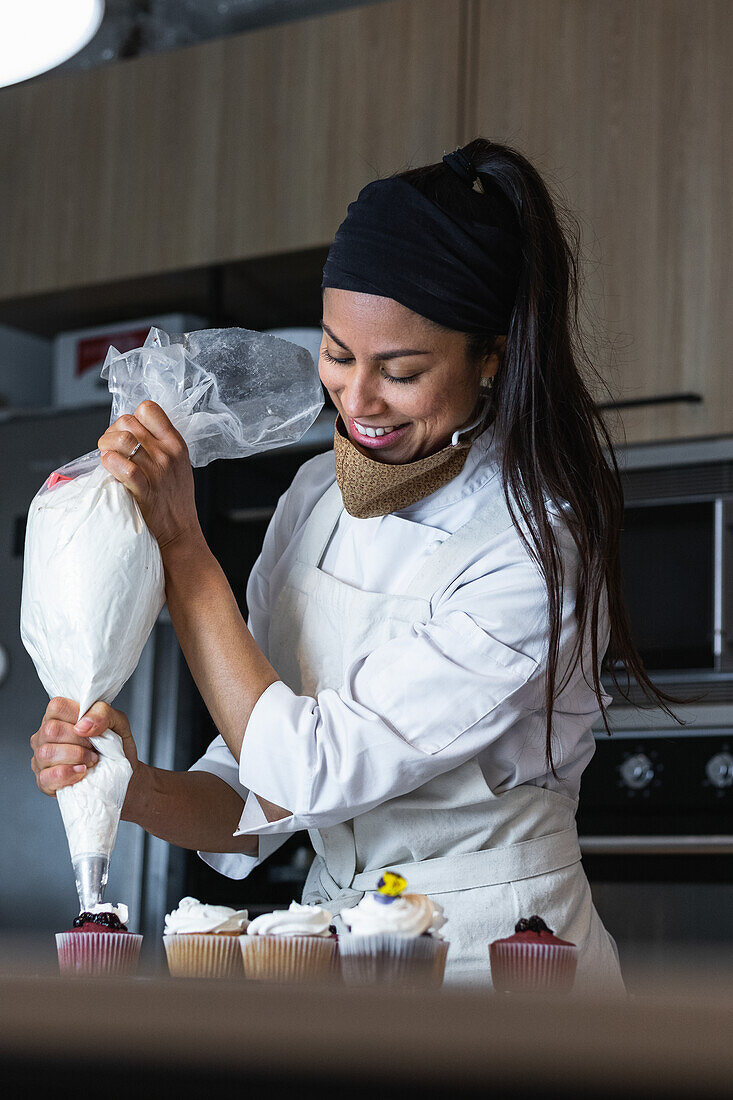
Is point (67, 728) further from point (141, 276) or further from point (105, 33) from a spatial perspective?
point (105, 33)

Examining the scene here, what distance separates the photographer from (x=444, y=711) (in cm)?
100

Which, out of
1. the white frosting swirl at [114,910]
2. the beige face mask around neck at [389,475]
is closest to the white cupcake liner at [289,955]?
the white frosting swirl at [114,910]

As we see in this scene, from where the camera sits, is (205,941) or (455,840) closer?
(205,941)

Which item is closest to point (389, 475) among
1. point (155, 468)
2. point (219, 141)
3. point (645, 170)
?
point (155, 468)

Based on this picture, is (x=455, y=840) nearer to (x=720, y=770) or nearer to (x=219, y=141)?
(x=720, y=770)

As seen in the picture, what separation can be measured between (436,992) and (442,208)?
0.85 meters

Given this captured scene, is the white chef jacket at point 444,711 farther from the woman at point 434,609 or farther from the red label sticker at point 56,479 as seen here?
the red label sticker at point 56,479

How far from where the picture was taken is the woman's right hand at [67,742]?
0.95 m

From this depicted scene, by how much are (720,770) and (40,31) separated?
145cm

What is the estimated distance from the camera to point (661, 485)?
2127 mm

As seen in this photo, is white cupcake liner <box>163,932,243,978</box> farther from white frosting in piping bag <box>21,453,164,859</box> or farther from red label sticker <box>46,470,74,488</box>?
red label sticker <box>46,470,74,488</box>

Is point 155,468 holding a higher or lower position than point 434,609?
higher

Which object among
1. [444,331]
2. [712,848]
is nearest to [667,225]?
[712,848]

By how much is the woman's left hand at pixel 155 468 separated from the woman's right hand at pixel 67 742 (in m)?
0.16
